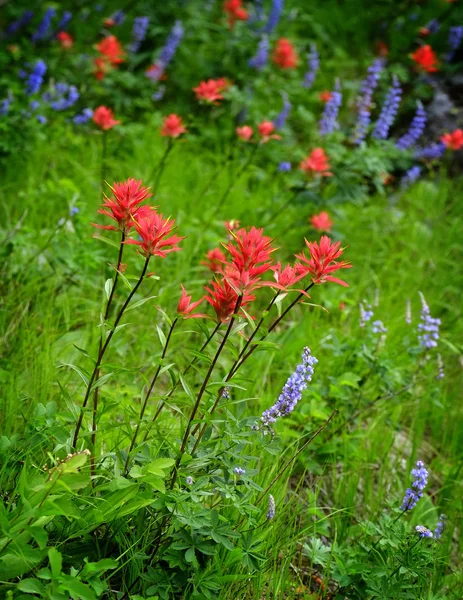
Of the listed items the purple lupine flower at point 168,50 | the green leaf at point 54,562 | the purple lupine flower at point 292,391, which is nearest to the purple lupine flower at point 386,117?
the purple lupine flower at point 168,50

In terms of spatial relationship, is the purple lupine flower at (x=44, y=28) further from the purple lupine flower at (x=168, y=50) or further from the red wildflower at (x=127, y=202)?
the red wildflower at (x=127, y=202)

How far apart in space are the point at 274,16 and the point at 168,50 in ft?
3.12

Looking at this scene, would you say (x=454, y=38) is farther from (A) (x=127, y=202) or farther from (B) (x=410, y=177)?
(A) (x=127, y=202)

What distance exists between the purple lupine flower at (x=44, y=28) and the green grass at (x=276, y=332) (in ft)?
3.30

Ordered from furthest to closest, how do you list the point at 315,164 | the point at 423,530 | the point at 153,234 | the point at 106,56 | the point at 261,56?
the point at 261,56
the point at 106,56
the point at 315,164
the point at 423,530
the point at 153,234

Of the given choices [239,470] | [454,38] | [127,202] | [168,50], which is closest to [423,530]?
[239,470]

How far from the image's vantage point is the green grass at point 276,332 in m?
1.83

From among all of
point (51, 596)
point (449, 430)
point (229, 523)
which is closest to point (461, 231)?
point (449, 430)

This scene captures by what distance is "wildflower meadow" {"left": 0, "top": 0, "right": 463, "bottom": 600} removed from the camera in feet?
4.39

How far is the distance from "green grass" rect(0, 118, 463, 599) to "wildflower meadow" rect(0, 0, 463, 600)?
1 cm

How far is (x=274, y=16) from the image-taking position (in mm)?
4750

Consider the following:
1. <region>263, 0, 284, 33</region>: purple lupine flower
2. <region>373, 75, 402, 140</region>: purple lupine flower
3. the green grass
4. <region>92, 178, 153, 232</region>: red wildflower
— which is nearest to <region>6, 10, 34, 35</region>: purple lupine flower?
the green grass

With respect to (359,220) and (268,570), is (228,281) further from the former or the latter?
(359,220)

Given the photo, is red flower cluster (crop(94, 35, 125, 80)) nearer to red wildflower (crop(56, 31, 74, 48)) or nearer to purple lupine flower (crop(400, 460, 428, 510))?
red wildflower (crop(56, 31, 74, 48))
